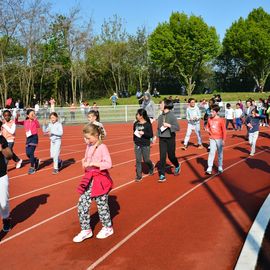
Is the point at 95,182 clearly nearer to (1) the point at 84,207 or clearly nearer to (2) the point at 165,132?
(1) the point at 84,207

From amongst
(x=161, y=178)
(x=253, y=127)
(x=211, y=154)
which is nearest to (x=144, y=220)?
(x=161, y=178)

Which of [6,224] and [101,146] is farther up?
[101,146]

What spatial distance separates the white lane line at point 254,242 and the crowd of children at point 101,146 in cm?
188

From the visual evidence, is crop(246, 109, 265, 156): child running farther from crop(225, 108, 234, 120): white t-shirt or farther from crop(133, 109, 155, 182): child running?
crop(225, 108, 234, 120): white t-shirt

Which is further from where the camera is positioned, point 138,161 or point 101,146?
point 138,161

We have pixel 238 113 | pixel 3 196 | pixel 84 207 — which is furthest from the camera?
pixel 238 113

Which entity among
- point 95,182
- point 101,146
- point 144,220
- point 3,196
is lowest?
point 144,220

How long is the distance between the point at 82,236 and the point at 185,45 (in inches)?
1941

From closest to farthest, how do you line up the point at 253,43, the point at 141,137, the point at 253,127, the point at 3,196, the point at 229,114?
the point at 3,196 → the point at 141,137 → the point at 253,127 → the point at 229,114 → the point at 253,43

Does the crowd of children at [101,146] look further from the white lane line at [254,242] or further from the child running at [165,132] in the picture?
the white lane line at [254,242]

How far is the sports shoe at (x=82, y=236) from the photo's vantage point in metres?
5.53

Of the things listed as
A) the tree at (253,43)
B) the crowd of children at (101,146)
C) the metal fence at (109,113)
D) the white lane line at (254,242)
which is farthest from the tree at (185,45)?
the white lane line at (254,242)

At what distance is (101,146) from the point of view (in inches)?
221

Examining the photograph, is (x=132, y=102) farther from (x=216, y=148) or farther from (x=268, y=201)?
(x=268, y=201)
